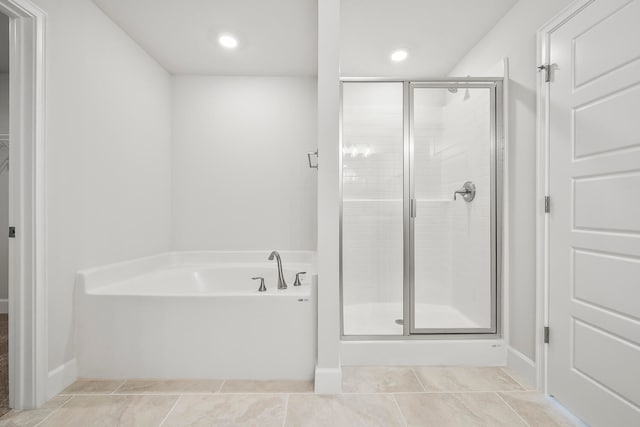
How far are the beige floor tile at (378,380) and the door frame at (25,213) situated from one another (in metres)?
1.65

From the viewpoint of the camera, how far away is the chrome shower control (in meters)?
2.38

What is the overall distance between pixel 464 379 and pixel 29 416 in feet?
7.65

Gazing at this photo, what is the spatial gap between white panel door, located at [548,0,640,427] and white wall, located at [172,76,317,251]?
6.30 ft

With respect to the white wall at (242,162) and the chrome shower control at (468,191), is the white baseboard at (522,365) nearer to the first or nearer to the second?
the chrome shower control at (468,191)

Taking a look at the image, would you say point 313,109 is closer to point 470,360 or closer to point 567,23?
point 567,23

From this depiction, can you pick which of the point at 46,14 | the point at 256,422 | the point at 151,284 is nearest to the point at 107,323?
the point at 151,284

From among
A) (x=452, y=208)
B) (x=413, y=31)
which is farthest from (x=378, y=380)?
(x=413, y=31)

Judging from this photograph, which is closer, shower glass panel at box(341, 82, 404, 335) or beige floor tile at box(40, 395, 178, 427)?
beige floor tile at box(40, 395, 178, 427)

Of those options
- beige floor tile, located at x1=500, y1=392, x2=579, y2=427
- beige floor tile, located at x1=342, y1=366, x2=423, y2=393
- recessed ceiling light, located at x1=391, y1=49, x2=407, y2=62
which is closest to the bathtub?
beige floor tile, located at x1=342, y1=366, x2=423, y2=393

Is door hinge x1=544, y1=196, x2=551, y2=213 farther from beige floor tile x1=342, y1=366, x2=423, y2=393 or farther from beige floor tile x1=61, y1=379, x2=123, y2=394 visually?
beige floor tile x1=61, y1=379, x2=123, y2=394

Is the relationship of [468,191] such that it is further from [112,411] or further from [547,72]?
[112,411]

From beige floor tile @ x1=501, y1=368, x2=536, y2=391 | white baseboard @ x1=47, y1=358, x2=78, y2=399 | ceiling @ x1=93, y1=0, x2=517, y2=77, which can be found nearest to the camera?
white baseboard @ x1=47, y1=358, x2=78, y2=399

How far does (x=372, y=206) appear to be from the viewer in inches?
99.3

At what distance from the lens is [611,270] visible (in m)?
1.40
